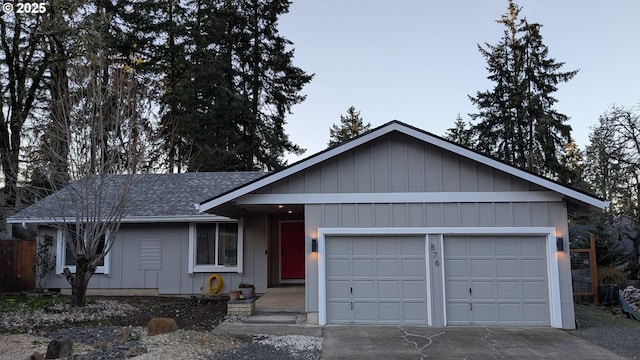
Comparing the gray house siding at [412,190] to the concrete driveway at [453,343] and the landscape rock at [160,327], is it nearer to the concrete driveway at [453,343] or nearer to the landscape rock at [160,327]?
the concrete driveway at [453,343]

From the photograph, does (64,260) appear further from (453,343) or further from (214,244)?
(453,343)

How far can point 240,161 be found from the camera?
25.1 m

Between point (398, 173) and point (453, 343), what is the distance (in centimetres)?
343

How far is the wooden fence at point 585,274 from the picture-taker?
12.6 meters

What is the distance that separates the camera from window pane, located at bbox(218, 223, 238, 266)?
42.7 feet

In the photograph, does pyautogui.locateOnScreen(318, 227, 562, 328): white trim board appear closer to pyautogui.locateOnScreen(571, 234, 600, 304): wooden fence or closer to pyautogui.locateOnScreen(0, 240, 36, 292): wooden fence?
pyautogui.locateOnScreen(571, 234, 600, 304): wooden fence

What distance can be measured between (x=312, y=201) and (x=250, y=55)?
64.1 ft

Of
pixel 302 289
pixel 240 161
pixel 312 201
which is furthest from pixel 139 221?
pixel 240 161

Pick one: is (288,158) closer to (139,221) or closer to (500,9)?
(139,221)

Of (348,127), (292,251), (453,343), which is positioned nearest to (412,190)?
(453,343)

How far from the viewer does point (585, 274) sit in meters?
13.0

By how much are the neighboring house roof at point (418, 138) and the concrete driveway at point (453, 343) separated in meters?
2.64

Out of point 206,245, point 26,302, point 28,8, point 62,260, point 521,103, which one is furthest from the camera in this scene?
point 521,103

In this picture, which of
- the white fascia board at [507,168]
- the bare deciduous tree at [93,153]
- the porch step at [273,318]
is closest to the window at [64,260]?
the bare deciduous tree at [93,153]
